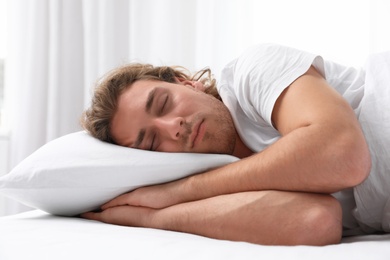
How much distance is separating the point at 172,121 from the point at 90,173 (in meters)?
0.26

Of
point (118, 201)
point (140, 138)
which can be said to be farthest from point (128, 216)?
point (140, 138)

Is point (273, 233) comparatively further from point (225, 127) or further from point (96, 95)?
point (96, 95)

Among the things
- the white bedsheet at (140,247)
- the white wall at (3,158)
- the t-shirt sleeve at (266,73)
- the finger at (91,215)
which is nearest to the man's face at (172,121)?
the t-shirt sleeve at (266,73)

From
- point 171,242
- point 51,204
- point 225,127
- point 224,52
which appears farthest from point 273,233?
point 224,52

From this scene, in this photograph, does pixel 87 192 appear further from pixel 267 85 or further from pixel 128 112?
pixel 267 85

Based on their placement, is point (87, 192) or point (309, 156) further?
point (87, 192)

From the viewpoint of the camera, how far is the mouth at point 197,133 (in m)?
1.50

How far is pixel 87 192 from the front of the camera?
4.75 feet

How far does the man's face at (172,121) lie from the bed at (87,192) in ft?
0.26

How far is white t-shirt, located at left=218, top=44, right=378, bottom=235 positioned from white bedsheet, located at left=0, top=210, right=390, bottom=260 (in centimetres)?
37

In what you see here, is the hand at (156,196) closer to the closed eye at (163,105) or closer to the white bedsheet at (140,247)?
the white bedsheet at (140,247)

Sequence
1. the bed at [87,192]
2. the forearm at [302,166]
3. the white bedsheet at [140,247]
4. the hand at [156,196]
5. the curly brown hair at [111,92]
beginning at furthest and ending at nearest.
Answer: the curly brown hair at [111,92] → the hand at [156,196] → the forearm at [302,166] → the bed at [87,192] → the white bedsheet at [140,247]

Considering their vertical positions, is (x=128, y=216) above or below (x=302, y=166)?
below

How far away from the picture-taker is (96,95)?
5.52 ft
